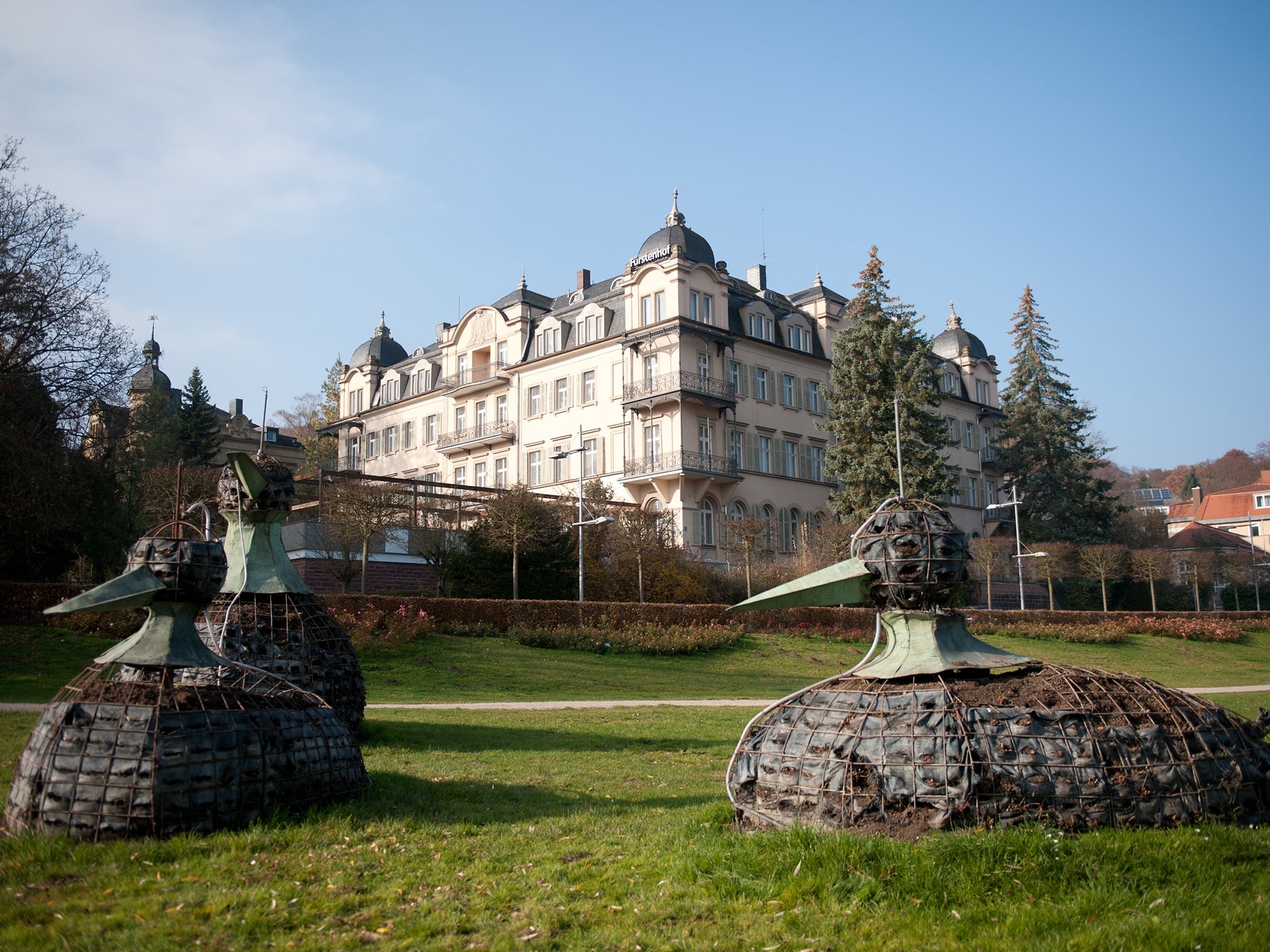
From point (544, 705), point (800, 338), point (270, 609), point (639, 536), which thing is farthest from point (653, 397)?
point (270, 609)

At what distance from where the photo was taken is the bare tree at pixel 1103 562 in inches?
1786

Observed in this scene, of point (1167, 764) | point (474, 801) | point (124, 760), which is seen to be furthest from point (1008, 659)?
point (124, 760)

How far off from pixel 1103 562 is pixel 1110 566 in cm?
39

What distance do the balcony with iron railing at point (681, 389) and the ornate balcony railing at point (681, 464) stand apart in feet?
7.94

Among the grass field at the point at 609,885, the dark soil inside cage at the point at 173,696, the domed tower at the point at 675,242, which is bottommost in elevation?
the grass field at the point at 609,885

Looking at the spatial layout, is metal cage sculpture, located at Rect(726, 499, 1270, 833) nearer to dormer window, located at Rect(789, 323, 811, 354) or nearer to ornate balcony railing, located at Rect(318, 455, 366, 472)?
dormer window, located at Rect(789, 323, 811, 354)

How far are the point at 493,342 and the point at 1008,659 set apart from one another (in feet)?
A: 152

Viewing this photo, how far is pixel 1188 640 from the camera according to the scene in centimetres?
3688

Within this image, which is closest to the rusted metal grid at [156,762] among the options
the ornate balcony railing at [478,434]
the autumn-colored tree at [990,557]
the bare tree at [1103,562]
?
the autumn-colored tree at [990,557]

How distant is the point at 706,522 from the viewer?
4228 centimetres

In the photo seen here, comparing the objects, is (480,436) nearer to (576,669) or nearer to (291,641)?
(576,669)

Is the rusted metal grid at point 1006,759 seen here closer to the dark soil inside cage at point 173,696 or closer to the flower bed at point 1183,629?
the dark soil inside cage at point 173,696

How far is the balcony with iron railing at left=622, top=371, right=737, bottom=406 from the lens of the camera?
134 feet

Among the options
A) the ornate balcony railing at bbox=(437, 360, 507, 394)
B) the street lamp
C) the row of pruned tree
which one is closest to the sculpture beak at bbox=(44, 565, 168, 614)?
the street lamp
